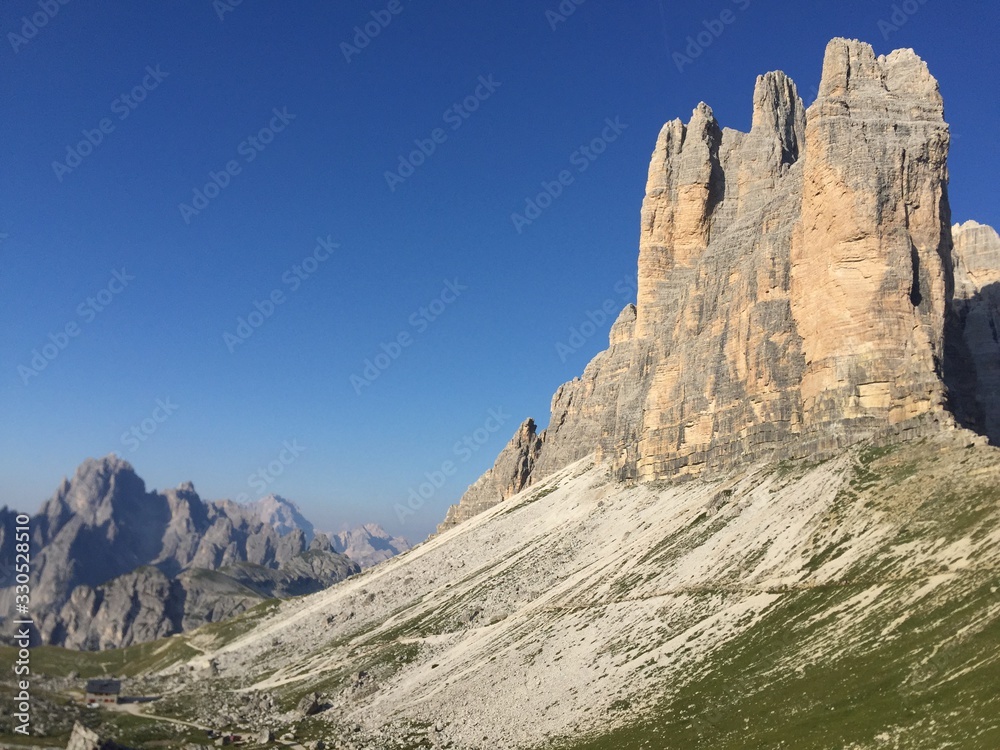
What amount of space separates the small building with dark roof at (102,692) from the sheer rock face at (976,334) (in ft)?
406

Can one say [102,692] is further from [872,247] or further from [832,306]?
[872,247]

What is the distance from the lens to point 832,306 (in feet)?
316

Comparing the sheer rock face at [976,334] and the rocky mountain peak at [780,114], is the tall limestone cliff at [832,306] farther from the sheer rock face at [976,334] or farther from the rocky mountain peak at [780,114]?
the rocky mountain peak at [780,114]

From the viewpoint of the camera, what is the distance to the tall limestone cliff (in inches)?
3565

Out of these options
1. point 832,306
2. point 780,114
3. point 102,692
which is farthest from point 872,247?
point 102,692

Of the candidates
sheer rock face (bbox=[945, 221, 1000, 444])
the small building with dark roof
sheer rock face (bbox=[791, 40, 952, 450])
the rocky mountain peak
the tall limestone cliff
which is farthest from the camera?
the rocky mountain peak

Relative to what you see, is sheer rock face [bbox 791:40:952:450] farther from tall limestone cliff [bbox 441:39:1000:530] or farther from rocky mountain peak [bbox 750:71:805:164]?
rocky mountain peak [bbox 750:71:805:164]

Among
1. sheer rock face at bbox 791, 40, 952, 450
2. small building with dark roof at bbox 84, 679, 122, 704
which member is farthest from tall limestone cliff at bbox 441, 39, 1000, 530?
small building with dark roof at bbox 84, 679, 122, 704

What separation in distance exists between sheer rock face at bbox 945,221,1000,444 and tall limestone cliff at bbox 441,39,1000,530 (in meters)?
0.30

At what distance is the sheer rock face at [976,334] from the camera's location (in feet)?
339

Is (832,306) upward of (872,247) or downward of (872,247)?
downward

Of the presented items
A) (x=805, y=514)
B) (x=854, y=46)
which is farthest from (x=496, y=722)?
(x=854, y=46)

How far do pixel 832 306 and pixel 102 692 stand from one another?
115697mm

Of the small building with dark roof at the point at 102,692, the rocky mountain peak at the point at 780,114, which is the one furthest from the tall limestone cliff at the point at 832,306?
the small building with dark roof at the point at 102,692
